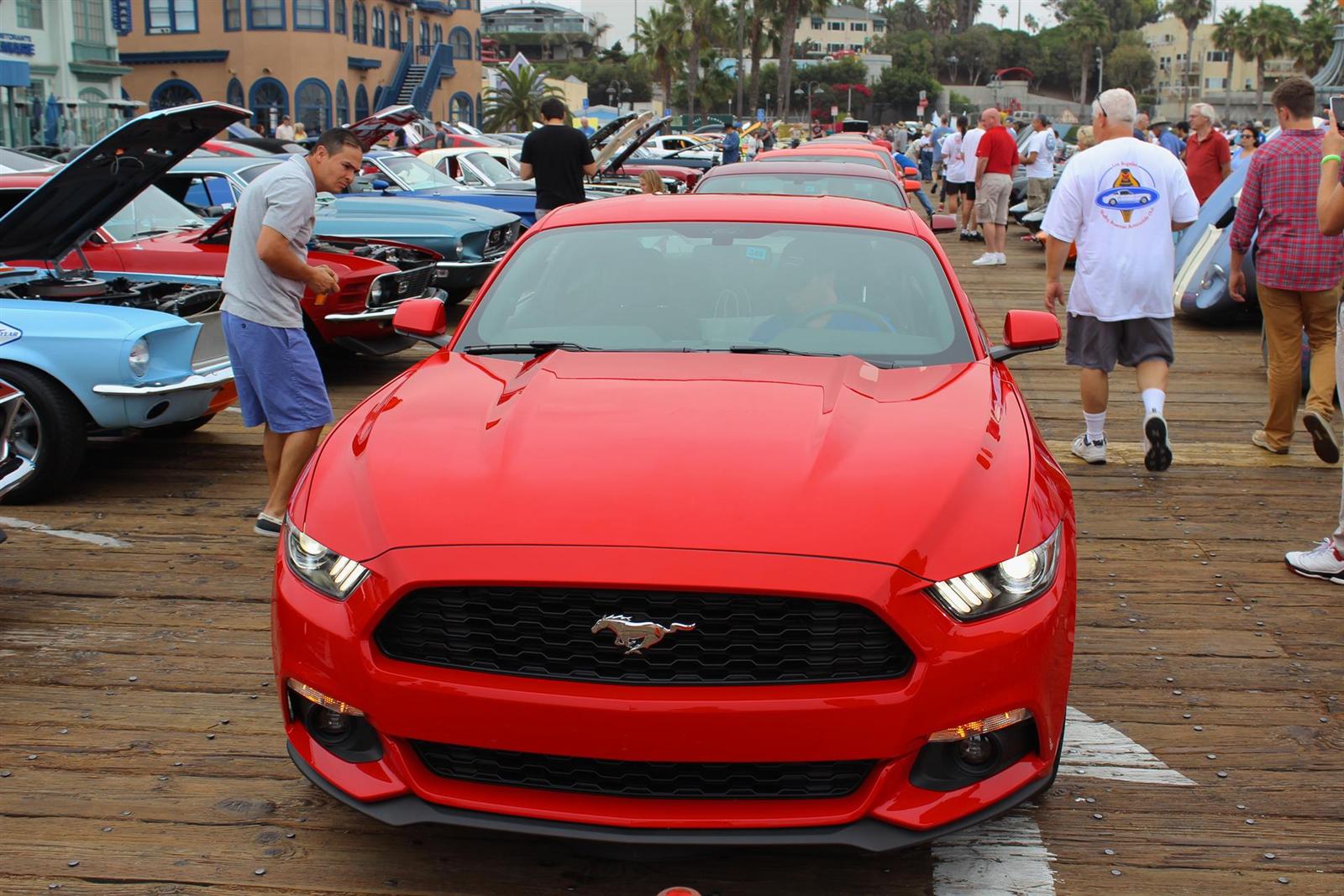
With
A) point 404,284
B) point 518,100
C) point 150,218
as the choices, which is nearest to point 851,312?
point 404,284

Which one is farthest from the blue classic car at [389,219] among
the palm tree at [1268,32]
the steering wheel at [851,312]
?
the palm tree at [1268,32]

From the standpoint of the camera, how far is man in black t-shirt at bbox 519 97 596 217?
12633 millimetres

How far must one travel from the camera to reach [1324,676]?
14.8ft

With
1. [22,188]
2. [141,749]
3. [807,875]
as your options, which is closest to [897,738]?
[807,875]

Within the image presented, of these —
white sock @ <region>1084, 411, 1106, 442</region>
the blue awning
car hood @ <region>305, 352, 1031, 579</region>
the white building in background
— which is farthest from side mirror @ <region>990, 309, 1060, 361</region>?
the blue awning

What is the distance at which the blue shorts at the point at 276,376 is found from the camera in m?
5.70

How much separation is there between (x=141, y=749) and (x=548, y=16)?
636ft

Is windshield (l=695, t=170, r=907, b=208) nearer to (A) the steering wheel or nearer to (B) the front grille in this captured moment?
(A) the steering wheel

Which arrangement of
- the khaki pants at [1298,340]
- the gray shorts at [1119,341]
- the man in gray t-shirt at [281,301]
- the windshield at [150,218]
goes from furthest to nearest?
the windshield at [150,218] < the khaki pants at [1298,340] < the gray shorts at [1119,341] < the man in gray t-shirt at [281,301]

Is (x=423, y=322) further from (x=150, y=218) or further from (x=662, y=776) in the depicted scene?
(x=150, y=218)

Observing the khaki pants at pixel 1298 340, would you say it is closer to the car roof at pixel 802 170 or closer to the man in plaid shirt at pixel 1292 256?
the man in plaid shirt at pixel 1292 256

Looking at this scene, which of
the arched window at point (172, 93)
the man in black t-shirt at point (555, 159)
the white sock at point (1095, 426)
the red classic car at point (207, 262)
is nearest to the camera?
the white sock at point (1095, 426)

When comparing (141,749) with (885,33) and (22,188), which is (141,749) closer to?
(22,188)

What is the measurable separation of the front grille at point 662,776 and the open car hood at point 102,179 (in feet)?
14.9
